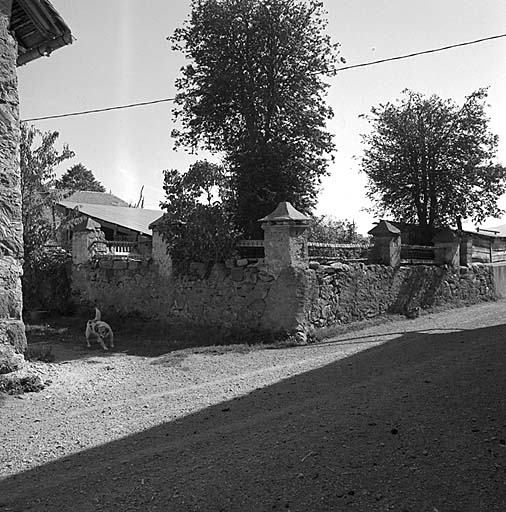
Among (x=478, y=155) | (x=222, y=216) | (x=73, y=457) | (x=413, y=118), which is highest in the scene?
(x=413, y=118)

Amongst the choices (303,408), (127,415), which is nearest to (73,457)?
(127,415)

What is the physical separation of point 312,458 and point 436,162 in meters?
13.2

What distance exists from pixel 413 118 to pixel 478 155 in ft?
6.82

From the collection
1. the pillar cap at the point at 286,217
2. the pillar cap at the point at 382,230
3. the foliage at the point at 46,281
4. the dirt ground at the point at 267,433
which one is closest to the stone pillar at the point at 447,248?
the pillar cap at the point at 382,230

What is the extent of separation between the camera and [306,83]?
12883mm

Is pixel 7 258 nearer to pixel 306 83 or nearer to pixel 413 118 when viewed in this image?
pixel 306 83

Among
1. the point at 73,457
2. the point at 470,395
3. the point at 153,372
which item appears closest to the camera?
the point at 73,457

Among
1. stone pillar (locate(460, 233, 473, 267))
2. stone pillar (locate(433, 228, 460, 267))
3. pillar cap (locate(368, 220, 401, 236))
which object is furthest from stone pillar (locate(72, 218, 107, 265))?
stone pillar (locate(460, 233, 473, 267))

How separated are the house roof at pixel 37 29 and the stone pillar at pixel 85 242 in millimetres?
5735

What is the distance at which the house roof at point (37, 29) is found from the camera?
7.70 metres

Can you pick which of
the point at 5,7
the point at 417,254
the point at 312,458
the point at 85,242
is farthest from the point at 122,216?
the point at 312,458

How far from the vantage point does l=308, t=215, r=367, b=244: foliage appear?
13146 millimetres

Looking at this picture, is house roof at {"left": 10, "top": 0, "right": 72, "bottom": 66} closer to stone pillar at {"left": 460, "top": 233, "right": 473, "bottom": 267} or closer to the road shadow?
the road shadow

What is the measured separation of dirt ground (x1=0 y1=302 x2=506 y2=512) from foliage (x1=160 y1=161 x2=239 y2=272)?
2690 millimetres
